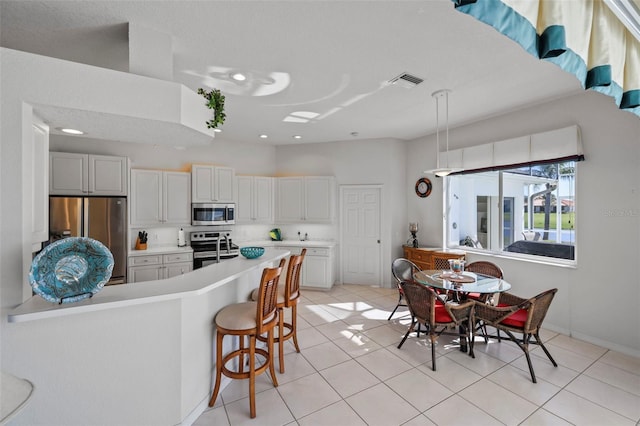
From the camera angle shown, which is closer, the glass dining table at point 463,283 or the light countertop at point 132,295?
the light countertop at point 132,295

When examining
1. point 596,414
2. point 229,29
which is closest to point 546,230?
point 596,414

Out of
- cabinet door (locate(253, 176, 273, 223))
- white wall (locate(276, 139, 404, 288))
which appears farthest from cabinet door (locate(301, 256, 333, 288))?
cabinet door (locate(253, 176, 273, 223))

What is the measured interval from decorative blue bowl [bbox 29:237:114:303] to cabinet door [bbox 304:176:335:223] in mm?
3997

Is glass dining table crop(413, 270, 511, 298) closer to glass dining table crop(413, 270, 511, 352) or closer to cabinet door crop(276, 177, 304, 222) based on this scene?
glass dining table crop(413, 270, 511, 352)

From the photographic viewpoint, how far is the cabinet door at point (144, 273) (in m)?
4.03

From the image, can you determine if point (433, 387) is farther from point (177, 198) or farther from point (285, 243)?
point (177, 198)

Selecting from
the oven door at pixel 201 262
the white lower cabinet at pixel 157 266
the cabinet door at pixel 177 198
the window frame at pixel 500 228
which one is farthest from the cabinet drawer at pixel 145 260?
the window frame at pixel 500 228

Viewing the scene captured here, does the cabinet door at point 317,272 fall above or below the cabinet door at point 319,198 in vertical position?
below

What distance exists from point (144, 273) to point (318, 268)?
292 centimetres

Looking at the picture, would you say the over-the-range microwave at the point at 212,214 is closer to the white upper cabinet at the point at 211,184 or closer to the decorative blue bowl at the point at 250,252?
the white upper cabinet at the point at 211,184

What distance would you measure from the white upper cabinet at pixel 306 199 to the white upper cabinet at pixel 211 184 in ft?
3.43

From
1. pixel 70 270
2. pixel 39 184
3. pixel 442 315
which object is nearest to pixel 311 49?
pixel 39 184

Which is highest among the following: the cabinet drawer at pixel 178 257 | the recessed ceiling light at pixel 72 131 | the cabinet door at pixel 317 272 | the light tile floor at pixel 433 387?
the recessed ceiling light at pixel 72 131

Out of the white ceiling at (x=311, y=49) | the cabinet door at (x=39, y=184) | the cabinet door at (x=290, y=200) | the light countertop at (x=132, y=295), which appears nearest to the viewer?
the light countertop at (x=132, y=295)
